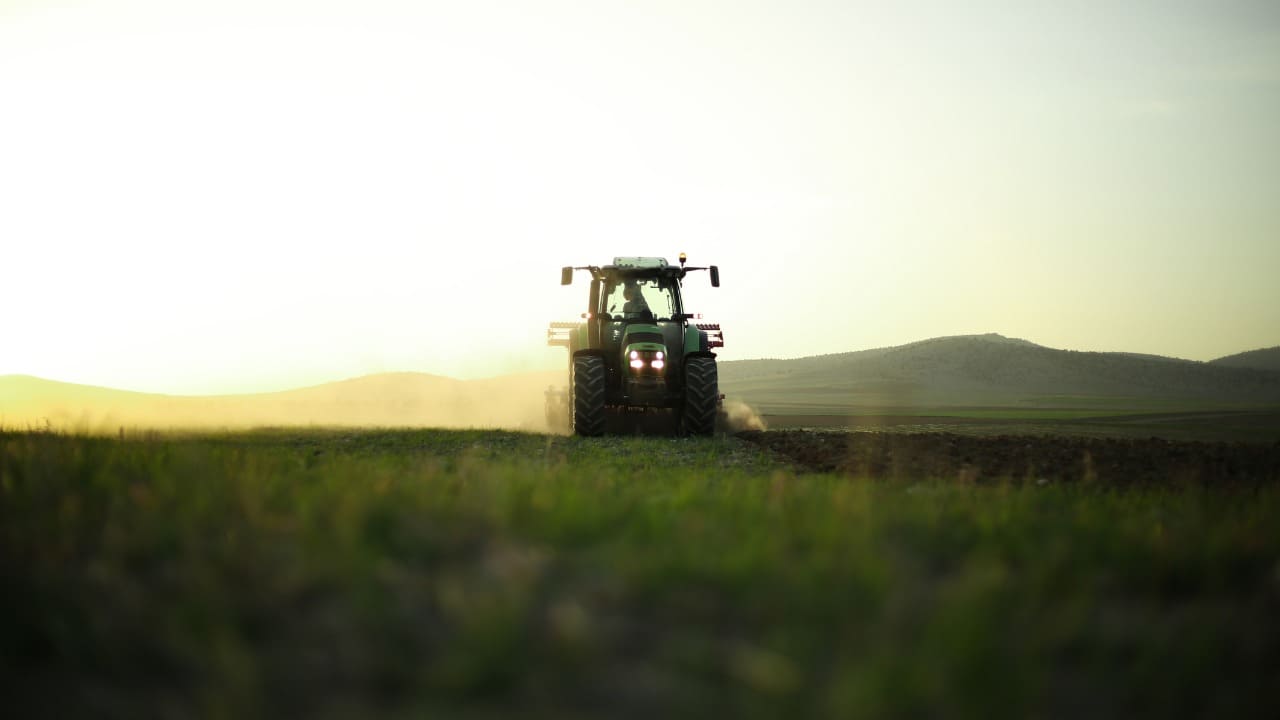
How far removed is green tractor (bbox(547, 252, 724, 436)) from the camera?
16.8 m

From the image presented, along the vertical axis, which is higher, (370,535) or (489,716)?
(370,535)

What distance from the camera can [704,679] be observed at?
2775mm

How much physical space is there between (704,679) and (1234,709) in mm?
1932

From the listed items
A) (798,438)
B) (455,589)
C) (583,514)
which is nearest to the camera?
(455,589)

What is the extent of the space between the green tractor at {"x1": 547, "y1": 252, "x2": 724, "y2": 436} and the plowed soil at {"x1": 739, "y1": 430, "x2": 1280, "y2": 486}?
199 cm

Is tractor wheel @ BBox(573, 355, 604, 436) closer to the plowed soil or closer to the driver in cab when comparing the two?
the driver in cab

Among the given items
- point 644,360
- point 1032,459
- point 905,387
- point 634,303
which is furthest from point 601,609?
point 905,387

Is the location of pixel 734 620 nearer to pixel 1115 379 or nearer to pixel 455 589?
pixel 455 589

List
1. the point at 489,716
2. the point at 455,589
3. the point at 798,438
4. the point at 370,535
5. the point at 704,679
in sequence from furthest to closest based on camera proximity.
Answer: the point at 798,438 → the point at 370,535 → the point at 455,589 → the point at 704,679 → the point at 489,716

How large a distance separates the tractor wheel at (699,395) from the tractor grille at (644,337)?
0.87m

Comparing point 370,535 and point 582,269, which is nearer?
point 370,535

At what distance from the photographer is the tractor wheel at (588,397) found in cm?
1661

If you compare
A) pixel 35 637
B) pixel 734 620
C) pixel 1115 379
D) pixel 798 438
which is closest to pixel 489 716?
pixel 734 620

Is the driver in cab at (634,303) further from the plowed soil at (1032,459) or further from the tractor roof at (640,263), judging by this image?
the plowed soil at (1032,459)
